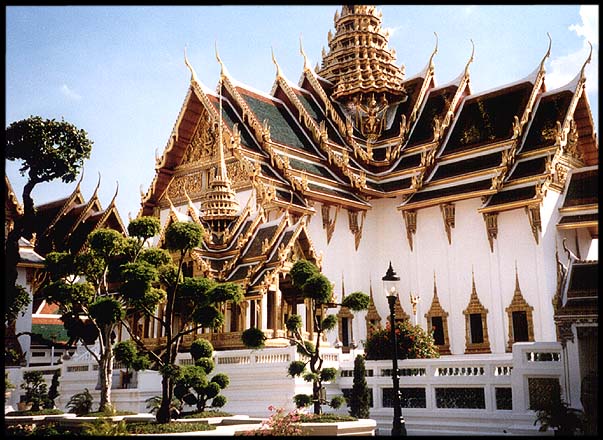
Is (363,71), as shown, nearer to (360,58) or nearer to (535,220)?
(360,58)

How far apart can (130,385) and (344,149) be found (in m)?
11.1

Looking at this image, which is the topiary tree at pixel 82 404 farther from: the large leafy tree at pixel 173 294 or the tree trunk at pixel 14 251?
the large leafy tree at pixel 173 294

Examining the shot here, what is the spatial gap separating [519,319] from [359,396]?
337 inches

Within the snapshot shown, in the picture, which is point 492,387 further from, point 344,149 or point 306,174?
point 344,149

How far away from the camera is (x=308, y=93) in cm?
2591

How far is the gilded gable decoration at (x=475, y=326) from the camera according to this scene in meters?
19.7

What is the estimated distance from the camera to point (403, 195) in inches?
892

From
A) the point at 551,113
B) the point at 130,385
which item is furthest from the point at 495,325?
the point at 130,385

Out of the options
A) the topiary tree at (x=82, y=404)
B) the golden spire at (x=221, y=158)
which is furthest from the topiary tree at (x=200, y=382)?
the golden spire at (x=221, y=158)

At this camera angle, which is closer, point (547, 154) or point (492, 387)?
point (492, 387)

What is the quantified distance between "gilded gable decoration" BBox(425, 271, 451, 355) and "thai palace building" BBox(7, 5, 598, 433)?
0.05m

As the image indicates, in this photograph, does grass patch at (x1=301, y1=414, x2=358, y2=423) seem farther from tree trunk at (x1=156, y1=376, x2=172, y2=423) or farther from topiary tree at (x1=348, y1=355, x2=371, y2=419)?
topiary tree at (x1=348, y1=355, x2=371, y2=419)

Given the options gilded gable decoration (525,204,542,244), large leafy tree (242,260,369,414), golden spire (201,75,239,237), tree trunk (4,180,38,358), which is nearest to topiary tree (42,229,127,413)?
tree trunk (4,180,38,358)

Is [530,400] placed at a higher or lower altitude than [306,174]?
lower
